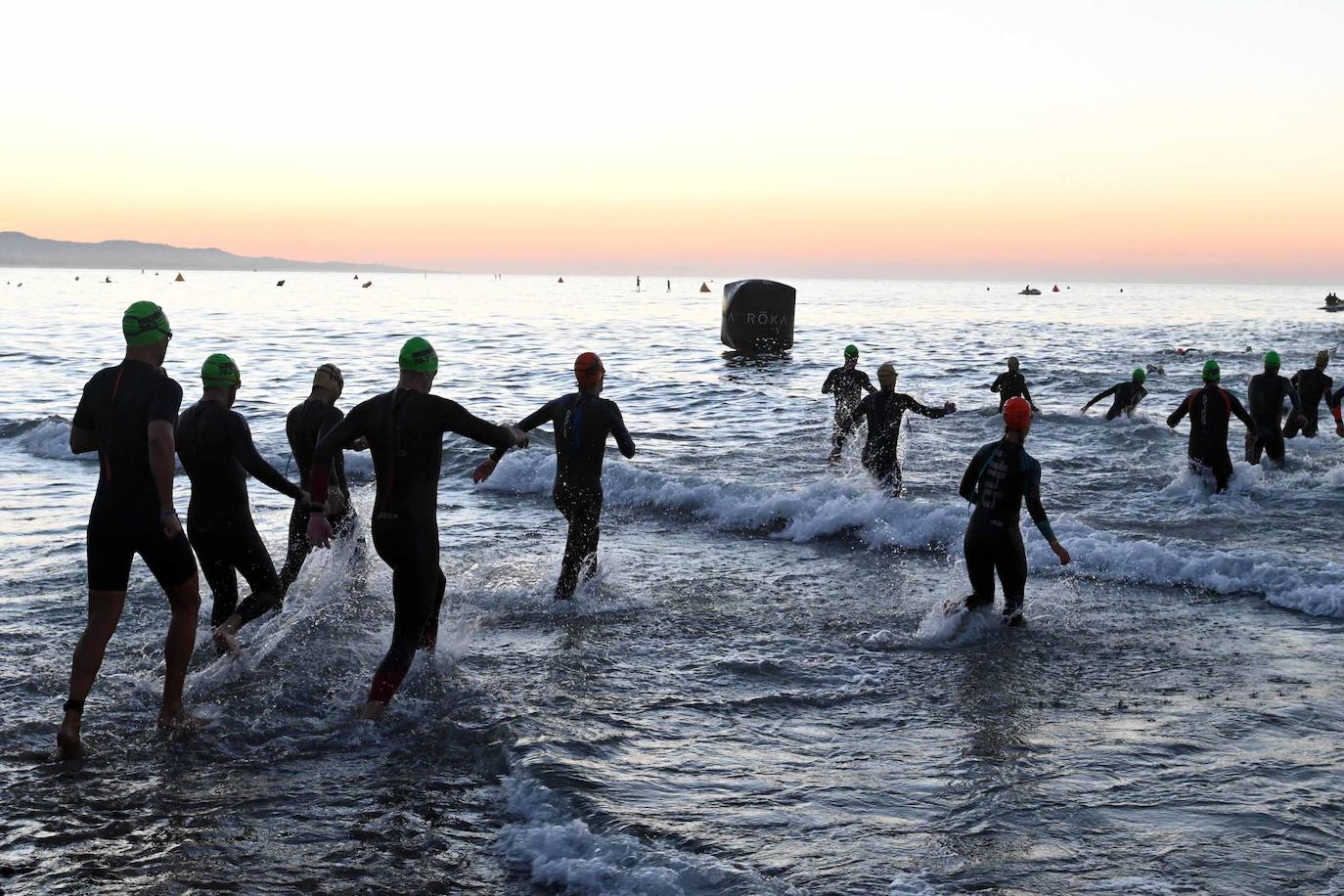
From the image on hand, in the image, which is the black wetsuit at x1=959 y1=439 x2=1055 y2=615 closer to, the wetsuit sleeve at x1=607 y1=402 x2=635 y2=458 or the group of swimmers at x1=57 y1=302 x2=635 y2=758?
the wetsuit sleeve at x1=607 y1=402 x2=635 y2=458

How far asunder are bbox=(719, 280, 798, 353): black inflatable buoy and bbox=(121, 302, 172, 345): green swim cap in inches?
1567

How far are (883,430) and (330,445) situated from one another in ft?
27.0

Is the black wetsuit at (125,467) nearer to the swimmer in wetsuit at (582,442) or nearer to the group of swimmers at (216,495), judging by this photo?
the group of swimmers at (216,495)

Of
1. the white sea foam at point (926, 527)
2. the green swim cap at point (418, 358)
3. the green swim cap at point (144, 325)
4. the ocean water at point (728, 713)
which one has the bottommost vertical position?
the ocean water at point (728, 713)

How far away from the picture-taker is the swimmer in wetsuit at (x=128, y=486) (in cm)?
529

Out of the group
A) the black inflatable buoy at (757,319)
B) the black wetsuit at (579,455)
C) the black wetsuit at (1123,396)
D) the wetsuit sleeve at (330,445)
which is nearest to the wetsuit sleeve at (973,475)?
the black wetsuit at (579,455)

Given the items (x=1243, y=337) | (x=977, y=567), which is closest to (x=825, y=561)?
(x=977, y=567)

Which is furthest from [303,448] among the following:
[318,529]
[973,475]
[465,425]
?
[973,475]

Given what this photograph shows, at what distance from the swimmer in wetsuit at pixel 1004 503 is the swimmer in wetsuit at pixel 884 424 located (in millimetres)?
4363

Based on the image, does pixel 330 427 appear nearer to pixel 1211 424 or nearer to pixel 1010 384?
pixel 1211 424

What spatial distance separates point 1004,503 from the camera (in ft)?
25.8

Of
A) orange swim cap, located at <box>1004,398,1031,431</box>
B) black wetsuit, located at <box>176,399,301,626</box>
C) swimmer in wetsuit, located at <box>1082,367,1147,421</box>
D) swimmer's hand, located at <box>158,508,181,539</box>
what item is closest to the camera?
swimmer's hand, located at <box>158,508,181,539</box>

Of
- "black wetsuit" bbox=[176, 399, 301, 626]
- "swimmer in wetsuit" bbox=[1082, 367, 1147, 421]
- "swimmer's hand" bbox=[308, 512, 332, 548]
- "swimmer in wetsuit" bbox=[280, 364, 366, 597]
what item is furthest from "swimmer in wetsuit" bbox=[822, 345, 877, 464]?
"swimmer's hand" bbox=[308, 512, 332, 548]

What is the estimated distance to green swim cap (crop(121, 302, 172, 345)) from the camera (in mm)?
5395
